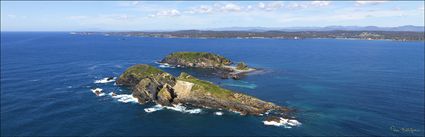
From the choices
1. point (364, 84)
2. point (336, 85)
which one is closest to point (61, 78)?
point (336, 85)

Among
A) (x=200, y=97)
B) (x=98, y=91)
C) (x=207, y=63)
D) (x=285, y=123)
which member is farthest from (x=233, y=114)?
(x=207, y=63)

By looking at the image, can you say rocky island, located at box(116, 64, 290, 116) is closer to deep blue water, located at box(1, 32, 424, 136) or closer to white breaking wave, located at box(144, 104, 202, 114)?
white breaking wave, located at box(144, 104, 202, 114)

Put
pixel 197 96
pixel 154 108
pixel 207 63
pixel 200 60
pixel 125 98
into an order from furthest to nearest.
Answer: pixel 200 60 < pixel 207 63 < pixel 125 98 < pixel 197 96 < pixel 154 108

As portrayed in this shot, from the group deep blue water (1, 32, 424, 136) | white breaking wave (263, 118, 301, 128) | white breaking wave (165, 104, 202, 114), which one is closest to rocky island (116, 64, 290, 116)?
white breaking wave (165, 104, 202, 114)

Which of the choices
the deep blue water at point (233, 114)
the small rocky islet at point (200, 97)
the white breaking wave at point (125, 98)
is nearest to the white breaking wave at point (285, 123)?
the small rocky islet at point (200, 97)

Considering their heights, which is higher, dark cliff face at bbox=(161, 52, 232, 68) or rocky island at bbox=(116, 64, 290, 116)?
dark cliff face at bbox=(161, 52, 232, 68)

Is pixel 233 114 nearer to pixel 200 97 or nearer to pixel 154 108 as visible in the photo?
pixel 200 97

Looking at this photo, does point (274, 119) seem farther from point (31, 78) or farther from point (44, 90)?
point (31, 78)

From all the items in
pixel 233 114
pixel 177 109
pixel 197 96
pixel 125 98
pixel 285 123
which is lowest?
pixel 285 123
